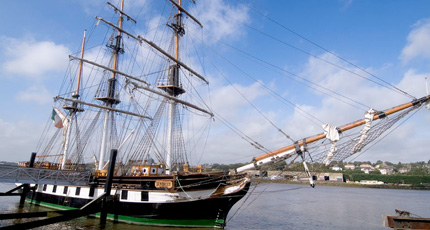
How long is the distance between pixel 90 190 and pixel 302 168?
15215mm

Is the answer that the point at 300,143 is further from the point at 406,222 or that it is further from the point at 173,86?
the point at 173,86

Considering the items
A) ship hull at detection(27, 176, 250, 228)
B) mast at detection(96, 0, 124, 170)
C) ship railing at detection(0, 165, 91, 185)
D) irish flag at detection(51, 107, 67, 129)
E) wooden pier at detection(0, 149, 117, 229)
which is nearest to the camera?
wooden pier at detection(0, 149, 117, 229)

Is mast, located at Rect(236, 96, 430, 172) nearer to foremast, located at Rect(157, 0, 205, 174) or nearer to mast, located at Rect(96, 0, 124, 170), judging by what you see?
foremast, located at Rect(157, 0, 205, 174)

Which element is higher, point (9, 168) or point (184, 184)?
point (9, 168)

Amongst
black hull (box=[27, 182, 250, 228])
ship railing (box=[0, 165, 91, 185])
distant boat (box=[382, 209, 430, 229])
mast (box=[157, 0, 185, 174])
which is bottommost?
distant boat (box=[382, 209, 430, 229])

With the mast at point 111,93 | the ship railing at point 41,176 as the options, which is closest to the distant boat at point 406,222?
the ship railing at point 41,176

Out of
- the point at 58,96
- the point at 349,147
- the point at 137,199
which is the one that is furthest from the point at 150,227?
the point at 58,96

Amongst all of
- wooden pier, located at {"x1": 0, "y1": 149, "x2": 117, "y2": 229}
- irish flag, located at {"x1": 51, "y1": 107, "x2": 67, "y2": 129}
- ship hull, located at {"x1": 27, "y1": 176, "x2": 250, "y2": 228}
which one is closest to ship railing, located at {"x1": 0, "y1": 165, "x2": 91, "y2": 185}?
wooden pier, located at {"x1": 0, "y1": 149, "x2": 117, "y2": 229}

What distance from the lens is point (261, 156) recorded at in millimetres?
14305

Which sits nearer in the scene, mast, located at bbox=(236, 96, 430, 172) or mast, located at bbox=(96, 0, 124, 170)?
mast, located at bbox=(236, 96, 430, 172)

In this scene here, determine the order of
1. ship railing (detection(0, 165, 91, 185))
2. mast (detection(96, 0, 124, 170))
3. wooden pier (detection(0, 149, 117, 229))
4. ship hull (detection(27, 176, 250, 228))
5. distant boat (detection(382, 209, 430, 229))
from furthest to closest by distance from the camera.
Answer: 1. mast (detection(96, 0, 124, 170))
2. ship railing (detection(0, 165, 91, 185))
3. ship hull (detection(27, 176, 250, 228))
4. wooden pier (detection(0, 149, 117, 229))
5. distant boat (detection(382, 209, 430, 229))

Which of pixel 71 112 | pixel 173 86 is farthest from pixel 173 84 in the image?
pixel 71 112

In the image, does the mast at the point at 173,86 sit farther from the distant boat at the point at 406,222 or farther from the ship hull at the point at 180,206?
the distant boat at the point at 406,222

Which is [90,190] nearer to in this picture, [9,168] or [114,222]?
[114,222]
